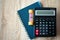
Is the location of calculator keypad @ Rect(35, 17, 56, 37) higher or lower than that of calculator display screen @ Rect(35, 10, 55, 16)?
lower

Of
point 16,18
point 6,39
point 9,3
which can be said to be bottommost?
point 6,39

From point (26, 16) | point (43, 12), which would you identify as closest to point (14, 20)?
point (26, 16)

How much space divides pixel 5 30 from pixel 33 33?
187 millimetres

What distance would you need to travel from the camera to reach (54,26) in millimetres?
809

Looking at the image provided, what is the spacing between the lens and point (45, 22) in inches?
31.7

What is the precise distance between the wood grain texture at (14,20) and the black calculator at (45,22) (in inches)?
2.6

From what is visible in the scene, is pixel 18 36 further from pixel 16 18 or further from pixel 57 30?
pixel 57 30

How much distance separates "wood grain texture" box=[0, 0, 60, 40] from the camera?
86 cm

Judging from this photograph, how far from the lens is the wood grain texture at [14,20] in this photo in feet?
2.84

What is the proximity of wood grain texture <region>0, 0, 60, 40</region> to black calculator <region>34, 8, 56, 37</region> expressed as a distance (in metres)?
0.07

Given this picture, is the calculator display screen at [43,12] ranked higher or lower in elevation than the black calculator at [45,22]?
higher

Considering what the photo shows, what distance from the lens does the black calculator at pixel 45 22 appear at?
0.80m

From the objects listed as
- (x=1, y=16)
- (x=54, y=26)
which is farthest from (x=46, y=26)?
(x=1, y=16)

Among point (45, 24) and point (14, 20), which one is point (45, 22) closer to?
point (45, 24)
